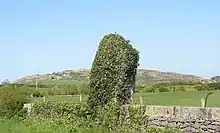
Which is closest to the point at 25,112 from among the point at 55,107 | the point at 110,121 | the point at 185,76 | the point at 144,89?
the point at 55,107

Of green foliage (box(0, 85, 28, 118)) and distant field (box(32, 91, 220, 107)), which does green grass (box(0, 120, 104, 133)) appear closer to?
distant field (box(32, 91, 220, 107))

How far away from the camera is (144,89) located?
48.9m

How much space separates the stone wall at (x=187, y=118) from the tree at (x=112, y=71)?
4337mm

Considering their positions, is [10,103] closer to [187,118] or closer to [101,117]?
[101,117]

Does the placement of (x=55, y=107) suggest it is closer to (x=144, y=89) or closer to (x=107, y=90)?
(x=107, y=90)

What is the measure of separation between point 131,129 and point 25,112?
12935 mm

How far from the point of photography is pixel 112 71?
77.3ft

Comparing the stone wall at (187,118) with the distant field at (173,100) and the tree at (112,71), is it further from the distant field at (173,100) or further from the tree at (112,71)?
the distant field at (173,100)

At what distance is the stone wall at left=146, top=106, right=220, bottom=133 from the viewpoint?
15.5m

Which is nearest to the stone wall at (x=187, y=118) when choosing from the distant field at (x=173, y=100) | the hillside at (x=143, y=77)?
the distant field at (x=173, y=100)

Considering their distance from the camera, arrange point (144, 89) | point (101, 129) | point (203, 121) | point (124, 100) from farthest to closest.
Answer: point (144, 89)
point (124, 100)
point (101, 129)
point (203, 121)

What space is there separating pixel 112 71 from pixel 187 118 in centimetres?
734

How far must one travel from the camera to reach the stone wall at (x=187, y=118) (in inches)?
610

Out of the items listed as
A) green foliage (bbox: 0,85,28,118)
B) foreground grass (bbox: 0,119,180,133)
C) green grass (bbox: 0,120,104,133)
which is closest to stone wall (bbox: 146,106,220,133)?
foreground grass (bbox: 0,119,180,133)
